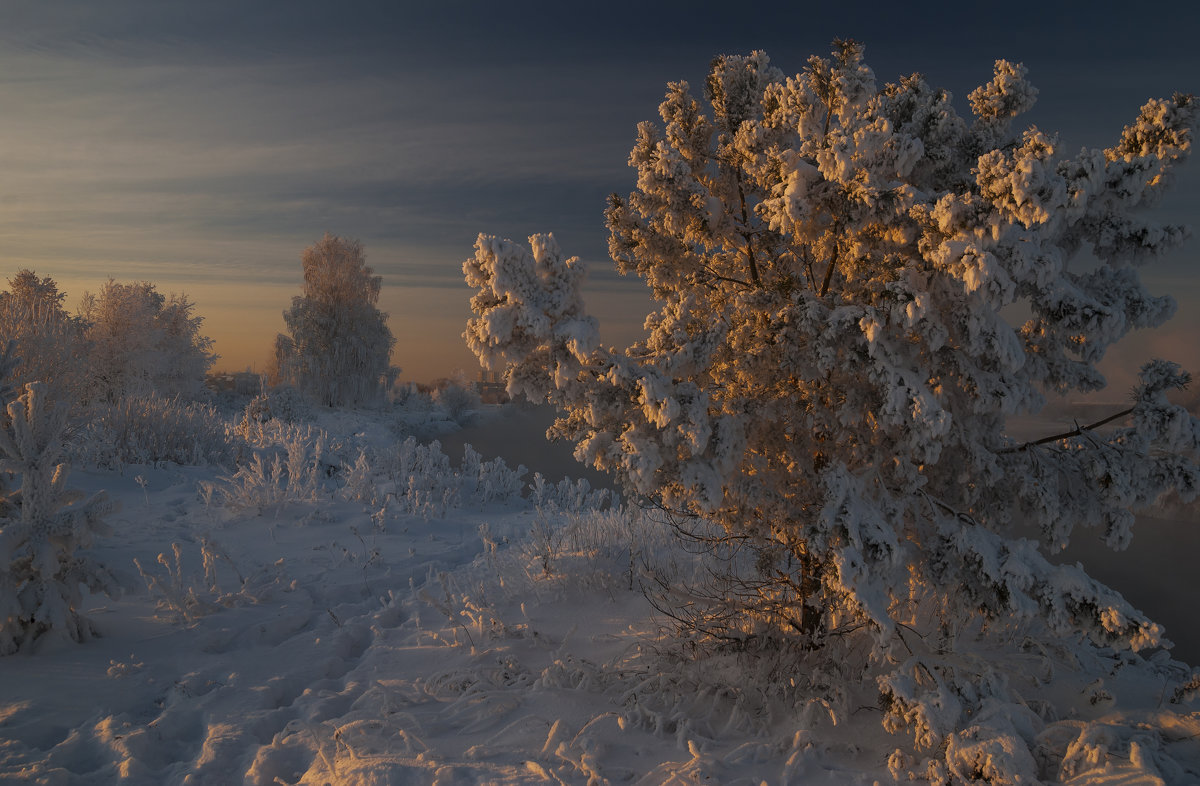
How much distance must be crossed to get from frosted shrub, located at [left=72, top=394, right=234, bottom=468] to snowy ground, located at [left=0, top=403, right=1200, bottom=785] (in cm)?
513

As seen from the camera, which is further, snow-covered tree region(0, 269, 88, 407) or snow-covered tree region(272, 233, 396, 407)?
snow-covered tree region(272, 233, 396, 407)

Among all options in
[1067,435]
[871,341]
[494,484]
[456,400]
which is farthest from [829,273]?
[456,400]

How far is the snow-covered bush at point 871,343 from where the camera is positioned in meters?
2.96

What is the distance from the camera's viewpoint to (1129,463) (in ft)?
11.6

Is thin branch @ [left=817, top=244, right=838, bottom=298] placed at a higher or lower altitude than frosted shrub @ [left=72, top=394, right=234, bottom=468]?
higher

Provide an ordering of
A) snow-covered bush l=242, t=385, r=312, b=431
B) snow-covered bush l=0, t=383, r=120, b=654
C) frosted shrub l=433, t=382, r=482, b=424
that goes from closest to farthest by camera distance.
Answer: snow-covered bush l=0, t=383, r=120, b=654 → snow-covered bush l=242, t=385, r=312, b=431 → frosted shrub l=433, t=382, r=482, b=424

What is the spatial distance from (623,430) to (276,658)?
3.19 m

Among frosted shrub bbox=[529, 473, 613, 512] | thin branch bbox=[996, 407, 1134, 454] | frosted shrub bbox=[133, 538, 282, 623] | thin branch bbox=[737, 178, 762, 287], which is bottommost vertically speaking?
frosted shrub bbox=[529, 473, 613, 512]

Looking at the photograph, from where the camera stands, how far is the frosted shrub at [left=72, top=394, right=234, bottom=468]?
409 inches

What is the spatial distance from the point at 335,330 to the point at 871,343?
97.9 ft

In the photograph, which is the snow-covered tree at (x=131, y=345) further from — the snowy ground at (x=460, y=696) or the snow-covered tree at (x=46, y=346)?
the snowy ground at (x=460, y=696)

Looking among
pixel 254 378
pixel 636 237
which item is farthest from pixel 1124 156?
pixel 254 378

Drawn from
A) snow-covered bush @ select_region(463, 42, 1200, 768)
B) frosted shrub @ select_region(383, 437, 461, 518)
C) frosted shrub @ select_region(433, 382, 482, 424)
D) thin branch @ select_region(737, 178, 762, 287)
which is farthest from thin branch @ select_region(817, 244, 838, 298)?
frosted shrub @ select_region(433, 382, 482, 424)

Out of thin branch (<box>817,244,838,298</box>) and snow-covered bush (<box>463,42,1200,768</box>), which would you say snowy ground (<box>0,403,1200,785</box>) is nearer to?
snow-covered bush (<box>463,42,1200,768</box>)
